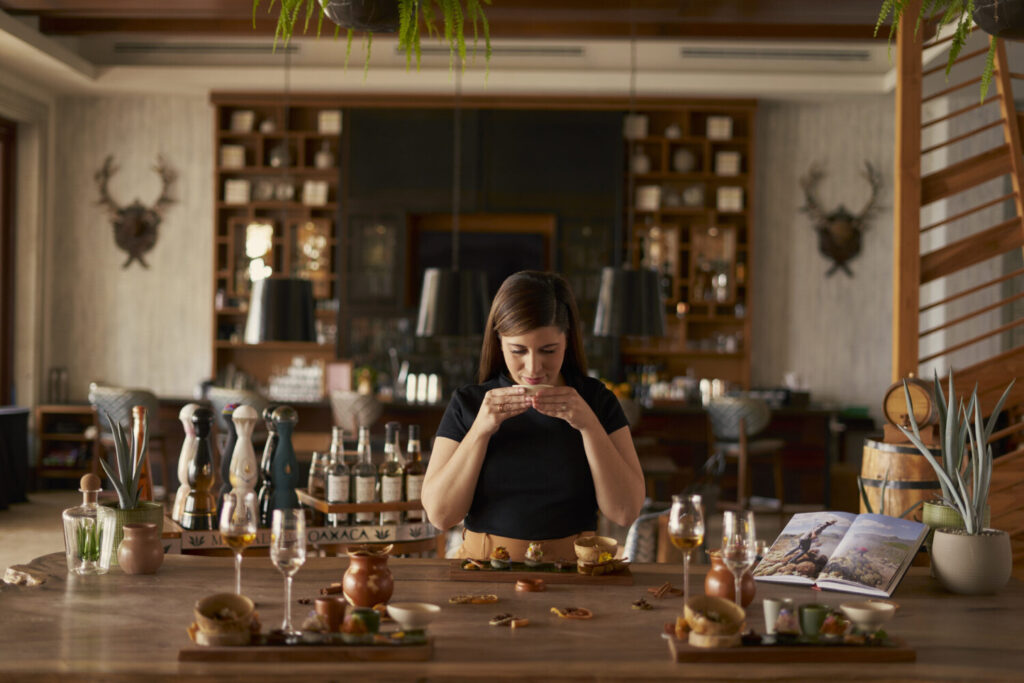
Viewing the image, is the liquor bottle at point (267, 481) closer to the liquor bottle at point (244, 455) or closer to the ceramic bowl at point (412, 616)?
the liquor bottle at point (244, 455)

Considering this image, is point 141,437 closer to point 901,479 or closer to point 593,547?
point 593,547

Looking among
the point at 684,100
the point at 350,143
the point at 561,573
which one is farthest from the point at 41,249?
the point at 561,573

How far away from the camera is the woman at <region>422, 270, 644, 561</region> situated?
253 centimetres

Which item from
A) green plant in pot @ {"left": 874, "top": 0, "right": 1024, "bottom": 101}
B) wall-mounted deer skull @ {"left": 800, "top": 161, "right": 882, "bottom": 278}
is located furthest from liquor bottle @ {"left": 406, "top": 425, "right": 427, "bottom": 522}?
wall-mounted deer skull @ {"left": 800, "top": 161, "right": 882, "bottom": 278}

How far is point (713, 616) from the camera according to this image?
70.1 inches

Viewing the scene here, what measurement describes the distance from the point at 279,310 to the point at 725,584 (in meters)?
4.45

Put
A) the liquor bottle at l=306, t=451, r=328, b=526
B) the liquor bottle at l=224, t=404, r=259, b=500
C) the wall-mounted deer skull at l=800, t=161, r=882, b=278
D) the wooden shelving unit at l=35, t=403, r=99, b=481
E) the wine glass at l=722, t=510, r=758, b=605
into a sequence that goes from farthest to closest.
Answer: the wall-mounted deer skull at l=800, t=161, r=882, b=278 → the wooden shelving unit at l=35, t=403, r=99, b=481 → the liquor bottle at l=306, t=451, r=328, b=526 → the liquor bottle at l=224, t=404, r=259, b=500 → the wine glass at l=722, t=510, r=758, b=605

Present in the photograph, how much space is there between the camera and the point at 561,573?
7.50 feet

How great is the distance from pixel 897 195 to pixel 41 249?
25.7 feet

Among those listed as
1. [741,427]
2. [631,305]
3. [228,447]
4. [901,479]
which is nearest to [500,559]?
[228,447]

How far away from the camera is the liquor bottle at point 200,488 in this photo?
117 inches

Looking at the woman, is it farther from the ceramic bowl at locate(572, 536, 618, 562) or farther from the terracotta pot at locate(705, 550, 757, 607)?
the terracotta pot at locate(705, 550, 757, 607)

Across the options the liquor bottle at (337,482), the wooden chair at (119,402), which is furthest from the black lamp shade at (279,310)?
the liquor bottle at (337,482)

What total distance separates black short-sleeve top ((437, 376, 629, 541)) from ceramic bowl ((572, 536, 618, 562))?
0.73 ft
